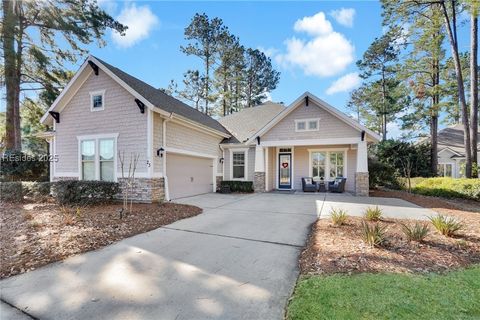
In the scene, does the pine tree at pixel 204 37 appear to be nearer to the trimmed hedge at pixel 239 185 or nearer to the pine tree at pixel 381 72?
the pine tree at pixel 381 72

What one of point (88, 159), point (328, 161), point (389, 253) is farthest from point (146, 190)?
point (328, 161)

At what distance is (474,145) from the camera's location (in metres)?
14.1

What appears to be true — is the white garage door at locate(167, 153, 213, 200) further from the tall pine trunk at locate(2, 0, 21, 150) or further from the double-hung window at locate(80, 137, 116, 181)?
the tall pine trunk at locate(2, 0, 21, 150)

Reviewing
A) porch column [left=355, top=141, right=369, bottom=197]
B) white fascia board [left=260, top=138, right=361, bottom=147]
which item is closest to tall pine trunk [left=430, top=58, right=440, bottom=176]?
porch column [left=355, top=141, right=369, bottom=197]

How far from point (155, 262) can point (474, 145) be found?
18.2 metres

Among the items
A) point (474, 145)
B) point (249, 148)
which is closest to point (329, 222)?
point (249, 148)

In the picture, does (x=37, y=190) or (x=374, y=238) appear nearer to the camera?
(x=374, y=238)

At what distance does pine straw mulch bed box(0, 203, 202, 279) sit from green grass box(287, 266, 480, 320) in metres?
4.37

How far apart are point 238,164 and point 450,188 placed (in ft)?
37.1

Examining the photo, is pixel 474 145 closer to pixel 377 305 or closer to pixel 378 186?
pixel 378 186

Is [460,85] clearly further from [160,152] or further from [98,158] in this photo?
[98,158]

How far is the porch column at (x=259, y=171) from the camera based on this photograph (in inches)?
566

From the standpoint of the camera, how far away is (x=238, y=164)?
15.6 metres

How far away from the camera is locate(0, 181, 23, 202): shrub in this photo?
10.2m
